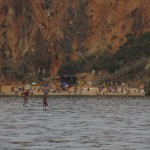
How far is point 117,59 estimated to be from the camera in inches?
6388

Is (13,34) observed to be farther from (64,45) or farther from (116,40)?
(116,40)

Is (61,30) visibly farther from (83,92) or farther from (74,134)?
(74,134)

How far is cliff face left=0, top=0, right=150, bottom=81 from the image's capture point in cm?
17575

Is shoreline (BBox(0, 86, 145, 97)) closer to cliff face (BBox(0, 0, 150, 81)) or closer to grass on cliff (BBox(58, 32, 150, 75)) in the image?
grass on cliff (BBox(58, 32, 150, 75))

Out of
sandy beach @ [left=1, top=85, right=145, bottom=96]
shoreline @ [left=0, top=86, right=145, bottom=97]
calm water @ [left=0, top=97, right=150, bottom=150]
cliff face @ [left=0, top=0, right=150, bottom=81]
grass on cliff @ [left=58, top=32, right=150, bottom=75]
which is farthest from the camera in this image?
cliff face @ [left=0, top=0, right=150, bottom=81]

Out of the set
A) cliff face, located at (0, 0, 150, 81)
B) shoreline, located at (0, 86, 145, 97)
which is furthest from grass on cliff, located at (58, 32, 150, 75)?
shoreline, located at (0, 86, 145, 97)

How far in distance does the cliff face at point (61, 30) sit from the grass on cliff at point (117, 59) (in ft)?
23.0

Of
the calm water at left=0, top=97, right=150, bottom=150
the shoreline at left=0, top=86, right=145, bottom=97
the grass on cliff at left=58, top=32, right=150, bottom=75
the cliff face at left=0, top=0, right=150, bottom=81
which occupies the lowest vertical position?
the calm water at left=0, top=97, right=150, bottom=150

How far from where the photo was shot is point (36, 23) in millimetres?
180000

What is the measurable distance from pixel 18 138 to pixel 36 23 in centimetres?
14218

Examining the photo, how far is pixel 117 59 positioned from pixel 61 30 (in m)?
24.1

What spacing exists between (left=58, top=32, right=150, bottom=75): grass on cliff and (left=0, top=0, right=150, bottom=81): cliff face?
7.00 metres

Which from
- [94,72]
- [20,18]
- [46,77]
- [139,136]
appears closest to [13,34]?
[20,18]

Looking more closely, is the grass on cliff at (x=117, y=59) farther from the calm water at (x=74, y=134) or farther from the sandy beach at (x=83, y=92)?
the calm water at (x=74, y=134)
